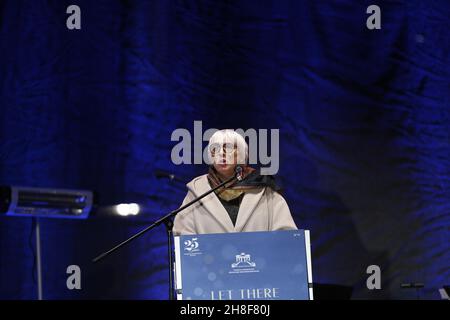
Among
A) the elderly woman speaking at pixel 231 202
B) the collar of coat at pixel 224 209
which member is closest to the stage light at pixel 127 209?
the elderly woman speaking at pixel 231 202

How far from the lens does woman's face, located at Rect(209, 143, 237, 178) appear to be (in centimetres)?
483

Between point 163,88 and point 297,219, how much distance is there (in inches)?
53.1

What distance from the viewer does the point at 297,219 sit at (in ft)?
18.8

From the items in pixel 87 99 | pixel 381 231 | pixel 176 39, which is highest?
pixel 176 39

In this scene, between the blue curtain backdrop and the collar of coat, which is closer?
the collar of coat

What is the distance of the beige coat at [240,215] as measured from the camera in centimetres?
474

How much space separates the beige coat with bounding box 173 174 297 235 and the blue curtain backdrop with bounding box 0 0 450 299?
87 centimetres

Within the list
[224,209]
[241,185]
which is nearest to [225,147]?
[241,185]

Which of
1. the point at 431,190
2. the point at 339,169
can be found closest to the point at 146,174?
the point at 339,169

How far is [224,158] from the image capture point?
483cm

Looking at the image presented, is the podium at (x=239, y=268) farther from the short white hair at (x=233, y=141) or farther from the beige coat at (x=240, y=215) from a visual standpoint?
the short white hair at (x=233, y=141)

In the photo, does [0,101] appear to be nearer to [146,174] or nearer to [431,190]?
[146,174]

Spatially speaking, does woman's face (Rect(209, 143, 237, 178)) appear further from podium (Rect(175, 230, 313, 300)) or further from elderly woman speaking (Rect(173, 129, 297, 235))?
podium (Rect(175, 230, 313, 300))

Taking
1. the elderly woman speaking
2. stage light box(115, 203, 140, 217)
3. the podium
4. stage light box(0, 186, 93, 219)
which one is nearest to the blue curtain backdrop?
stage light box(115, 203, 140, 217)
